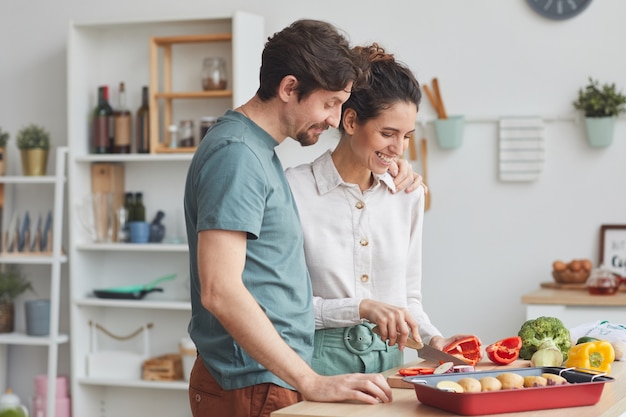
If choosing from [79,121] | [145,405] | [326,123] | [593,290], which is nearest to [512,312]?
[593,290]

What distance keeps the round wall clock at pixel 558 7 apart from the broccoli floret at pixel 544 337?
2463 mm

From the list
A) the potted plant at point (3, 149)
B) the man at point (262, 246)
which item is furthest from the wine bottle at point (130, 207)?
the man at point (262, 246)

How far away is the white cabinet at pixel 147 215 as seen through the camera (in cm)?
469

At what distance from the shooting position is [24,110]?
5117 mm

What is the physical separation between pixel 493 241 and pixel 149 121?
1.78m

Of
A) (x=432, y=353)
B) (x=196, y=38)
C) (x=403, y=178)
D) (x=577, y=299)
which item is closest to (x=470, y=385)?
(x=432, y=353)

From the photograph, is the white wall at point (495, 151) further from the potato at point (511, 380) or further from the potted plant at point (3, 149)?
the potato at point (511, 380)

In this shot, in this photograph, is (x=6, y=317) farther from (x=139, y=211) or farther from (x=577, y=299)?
(x=577, y=299)

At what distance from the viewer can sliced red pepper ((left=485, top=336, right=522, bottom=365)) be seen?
6.86ft

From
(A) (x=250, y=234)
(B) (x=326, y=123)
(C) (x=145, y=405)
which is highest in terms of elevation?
(B) (x=326, y=123)

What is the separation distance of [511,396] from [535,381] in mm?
68

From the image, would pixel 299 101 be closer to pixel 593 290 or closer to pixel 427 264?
pixel 593 290

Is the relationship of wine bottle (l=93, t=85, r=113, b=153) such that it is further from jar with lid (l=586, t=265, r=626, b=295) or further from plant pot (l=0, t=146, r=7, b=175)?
jar with lid (l=586, t=265, r=626, b=295)

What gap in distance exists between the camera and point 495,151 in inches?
174
